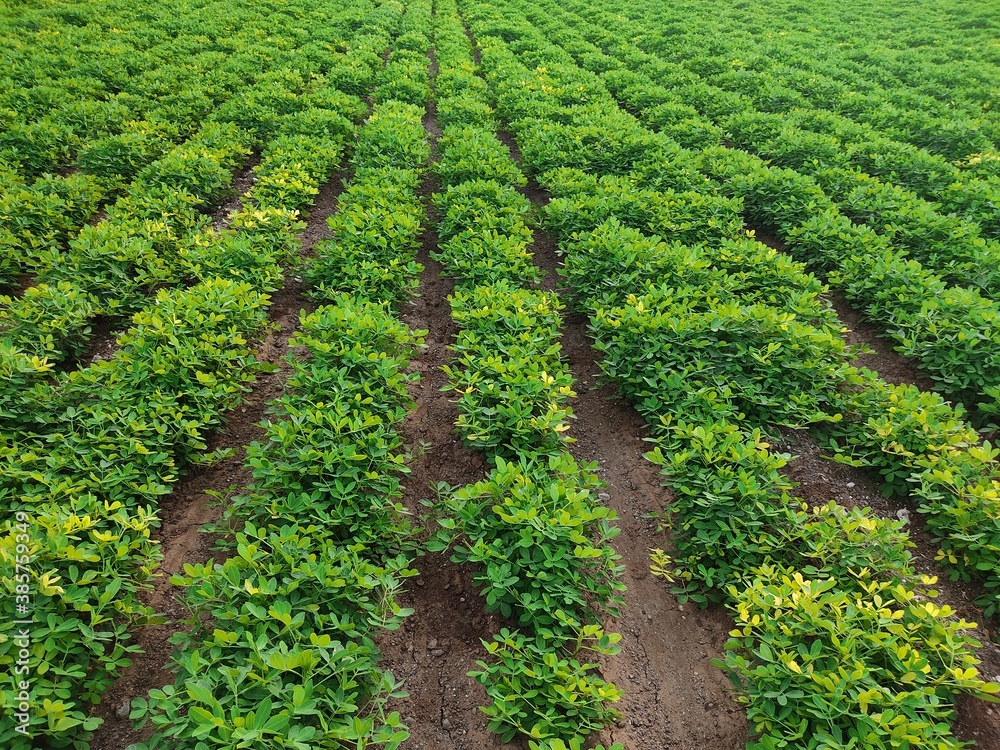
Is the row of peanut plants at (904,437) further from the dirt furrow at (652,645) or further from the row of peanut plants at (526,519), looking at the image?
the row of peanut plants at (526,519)

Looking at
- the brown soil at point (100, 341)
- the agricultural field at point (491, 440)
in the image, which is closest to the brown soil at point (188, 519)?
the agricultural field at point (491, 440)

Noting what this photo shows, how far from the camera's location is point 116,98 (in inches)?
408

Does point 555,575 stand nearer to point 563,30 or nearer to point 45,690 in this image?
point 45,690

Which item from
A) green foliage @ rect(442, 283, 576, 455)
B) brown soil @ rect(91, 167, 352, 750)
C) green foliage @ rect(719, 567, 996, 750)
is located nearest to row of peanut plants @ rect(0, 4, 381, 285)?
brown soil @ rect(91, 167, 352, 750)

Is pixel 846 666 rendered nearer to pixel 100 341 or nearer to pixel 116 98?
pixel 100 341

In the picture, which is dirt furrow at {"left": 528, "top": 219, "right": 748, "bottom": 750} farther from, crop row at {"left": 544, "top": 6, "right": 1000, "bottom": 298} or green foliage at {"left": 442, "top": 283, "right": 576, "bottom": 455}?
crop row at {"left": 544, "top": 6, "right": 1000, "bottom": 298}

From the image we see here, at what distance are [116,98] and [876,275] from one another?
48.0ft

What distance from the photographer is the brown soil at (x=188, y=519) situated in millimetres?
3021

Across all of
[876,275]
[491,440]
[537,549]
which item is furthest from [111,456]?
[876,275]

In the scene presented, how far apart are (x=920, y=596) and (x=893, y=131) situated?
1120 centimetres

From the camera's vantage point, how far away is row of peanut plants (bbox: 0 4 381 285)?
701 cm

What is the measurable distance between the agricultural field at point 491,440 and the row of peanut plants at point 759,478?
0.03 meters

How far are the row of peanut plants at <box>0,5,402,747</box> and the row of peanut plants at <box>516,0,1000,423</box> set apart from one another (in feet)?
24.1

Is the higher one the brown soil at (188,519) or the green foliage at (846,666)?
the green foliage at (846,666)
